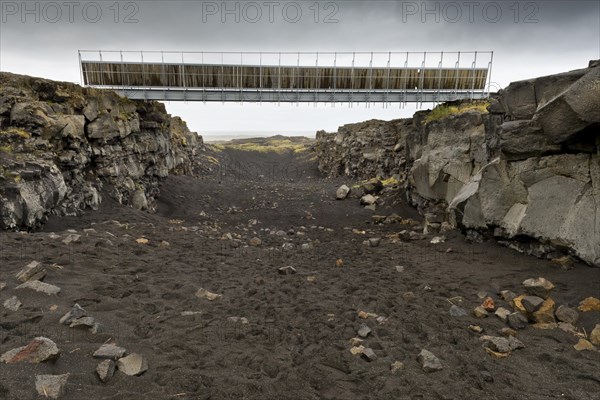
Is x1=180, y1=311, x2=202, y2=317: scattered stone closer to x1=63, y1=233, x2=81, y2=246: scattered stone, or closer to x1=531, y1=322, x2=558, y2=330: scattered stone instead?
x1=63, y1=233, x2=81, y2=246: scattered stone

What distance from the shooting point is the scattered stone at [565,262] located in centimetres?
1001

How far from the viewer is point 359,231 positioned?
18703 millimetres

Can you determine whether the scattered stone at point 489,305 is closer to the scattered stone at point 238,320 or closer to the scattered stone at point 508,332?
the scattered stone at point 508,332

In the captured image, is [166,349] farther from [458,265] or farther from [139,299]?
[458,265]

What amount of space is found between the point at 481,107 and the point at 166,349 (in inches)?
731

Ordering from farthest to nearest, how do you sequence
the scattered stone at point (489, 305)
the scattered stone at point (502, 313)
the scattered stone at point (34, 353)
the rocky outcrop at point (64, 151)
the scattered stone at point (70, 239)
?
the rocky outcrop at point (64, 151) < the scattered stone at point (70, 239) < the scattered stone at point (489, 305) < the scattered stone at point (502, 313) < the scattered stone at point (34, 353)

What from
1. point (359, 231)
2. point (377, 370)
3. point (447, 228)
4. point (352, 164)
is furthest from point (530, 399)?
point (352, 164)

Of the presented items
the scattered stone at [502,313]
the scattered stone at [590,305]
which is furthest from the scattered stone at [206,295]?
the scattered stone at [590,305]

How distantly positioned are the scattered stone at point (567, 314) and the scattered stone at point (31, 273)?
11829 millimetres

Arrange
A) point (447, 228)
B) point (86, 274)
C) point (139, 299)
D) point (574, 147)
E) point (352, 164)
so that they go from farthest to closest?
1. point (352, 164)
2. point (447, 228)
3. point (574, 147)
4. point (86, 274)
5. point (139, 299)

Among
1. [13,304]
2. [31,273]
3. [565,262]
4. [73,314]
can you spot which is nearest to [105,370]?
[73,314]

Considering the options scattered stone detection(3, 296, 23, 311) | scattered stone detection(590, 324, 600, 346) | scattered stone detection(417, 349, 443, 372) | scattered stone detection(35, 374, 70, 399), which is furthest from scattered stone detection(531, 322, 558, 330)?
scattered stone detection(3, 296, 23, 311)

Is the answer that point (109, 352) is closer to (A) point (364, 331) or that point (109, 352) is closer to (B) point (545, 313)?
(A) point (364, 331)

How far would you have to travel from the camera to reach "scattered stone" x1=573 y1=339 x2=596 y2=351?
22.9 ft
